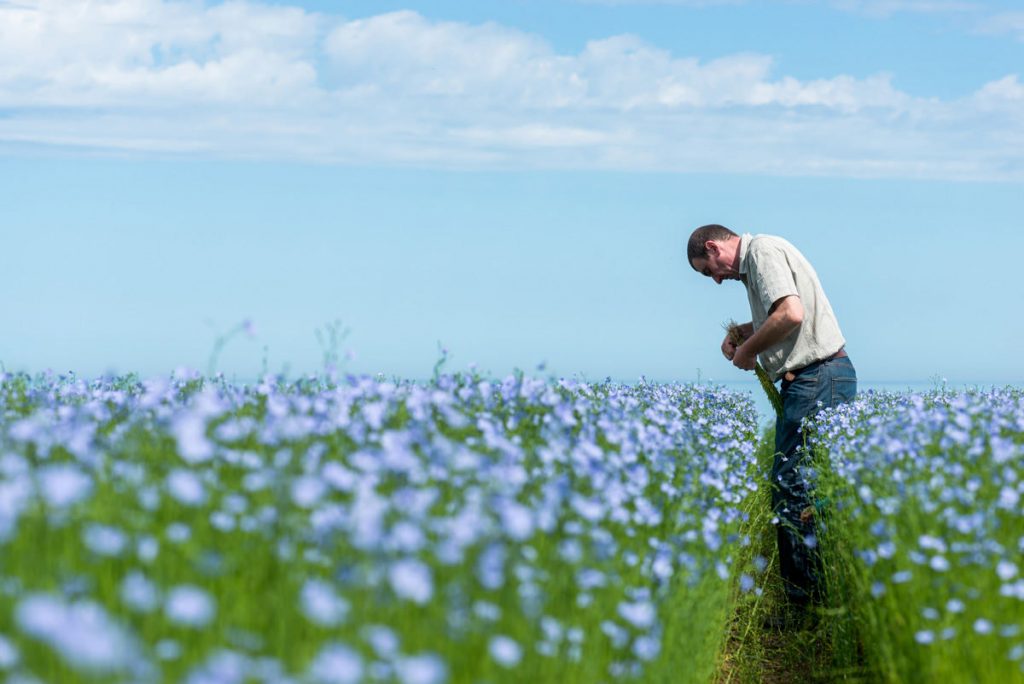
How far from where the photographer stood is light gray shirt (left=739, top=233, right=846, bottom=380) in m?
7.75

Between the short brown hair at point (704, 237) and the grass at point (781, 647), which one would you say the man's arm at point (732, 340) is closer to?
the short brown hair at point (704, 237)

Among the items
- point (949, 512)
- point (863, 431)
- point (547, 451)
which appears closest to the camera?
point (547, 451)

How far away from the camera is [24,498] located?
333 centimetres

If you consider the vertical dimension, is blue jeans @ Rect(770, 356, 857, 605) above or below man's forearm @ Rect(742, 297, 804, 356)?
below

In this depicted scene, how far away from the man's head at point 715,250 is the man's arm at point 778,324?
1.84ft

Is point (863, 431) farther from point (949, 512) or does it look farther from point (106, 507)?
point (106, 507)

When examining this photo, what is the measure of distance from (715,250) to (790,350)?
91cm

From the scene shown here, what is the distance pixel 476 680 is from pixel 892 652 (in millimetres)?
2677

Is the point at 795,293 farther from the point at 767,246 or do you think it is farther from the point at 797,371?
the point at 797,371

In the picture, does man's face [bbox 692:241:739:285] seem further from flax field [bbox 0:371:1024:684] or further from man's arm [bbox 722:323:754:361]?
flax field [bbox 0:371:1024:684]

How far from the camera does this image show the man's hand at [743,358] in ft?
26.4

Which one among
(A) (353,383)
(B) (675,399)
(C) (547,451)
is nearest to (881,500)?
(C) (547,451)

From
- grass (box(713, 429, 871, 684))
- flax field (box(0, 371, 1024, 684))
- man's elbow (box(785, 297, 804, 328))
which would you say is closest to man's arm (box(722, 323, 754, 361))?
man's elbow (box(785, 297, 804, 328))

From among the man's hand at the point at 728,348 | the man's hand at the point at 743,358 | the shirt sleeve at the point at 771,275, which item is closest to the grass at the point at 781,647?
the man's hand at the point at 743,358
